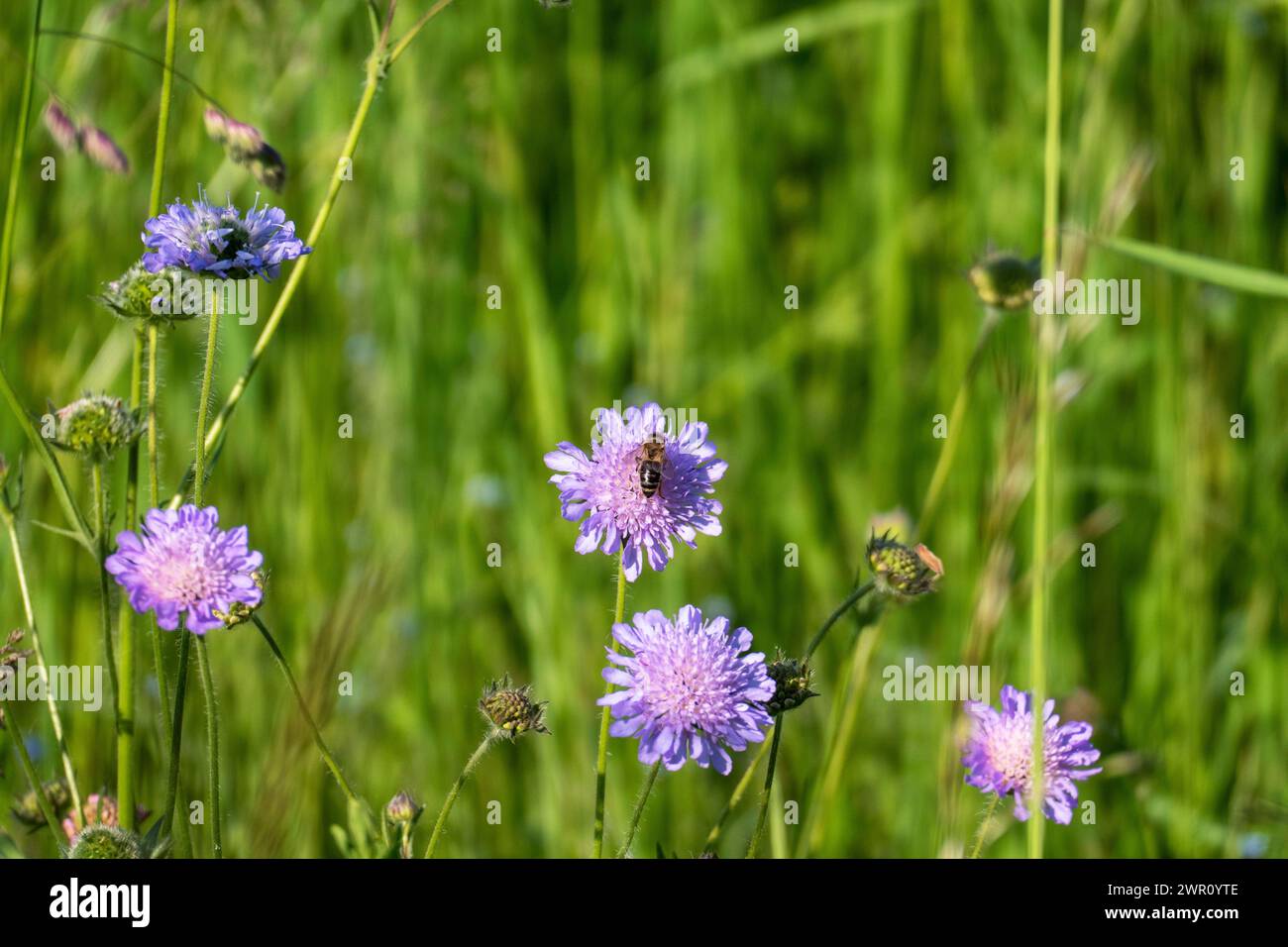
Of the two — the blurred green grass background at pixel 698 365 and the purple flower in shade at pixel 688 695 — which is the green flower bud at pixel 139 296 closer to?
the purple flower in shade at pixel 688 695

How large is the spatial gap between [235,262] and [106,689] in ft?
4.69

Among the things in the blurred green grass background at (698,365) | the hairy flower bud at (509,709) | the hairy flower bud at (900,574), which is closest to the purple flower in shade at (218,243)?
the hairy flower bud at (509,709)

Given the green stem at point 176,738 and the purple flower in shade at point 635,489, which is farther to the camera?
the purple flower in shade at point 635,489

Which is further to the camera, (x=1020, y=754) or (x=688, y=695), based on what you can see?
(x=1020, y=754)

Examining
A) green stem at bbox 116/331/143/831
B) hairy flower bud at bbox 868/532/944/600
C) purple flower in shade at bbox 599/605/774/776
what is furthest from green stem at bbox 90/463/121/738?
hairy flower bud at bbox 868/532/944/600

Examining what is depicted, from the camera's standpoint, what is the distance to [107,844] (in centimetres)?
90

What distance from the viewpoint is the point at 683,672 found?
101 centimetres

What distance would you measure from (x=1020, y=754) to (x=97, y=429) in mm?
833

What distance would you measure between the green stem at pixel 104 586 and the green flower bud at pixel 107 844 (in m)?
0.11

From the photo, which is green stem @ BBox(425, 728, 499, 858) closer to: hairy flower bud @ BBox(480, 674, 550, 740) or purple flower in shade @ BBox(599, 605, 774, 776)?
hairy flower bud @ BBox(480, 674, 550, 740)

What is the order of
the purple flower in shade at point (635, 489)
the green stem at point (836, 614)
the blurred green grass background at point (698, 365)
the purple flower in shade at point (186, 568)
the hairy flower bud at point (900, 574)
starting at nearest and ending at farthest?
the purple flower in shade at point (186, 568), the green stem at point (836, 614), the purple flower in shade at point (635, 489), the hairy flower bud at point (900, 574), the blurred green grass background at point (698, 365)

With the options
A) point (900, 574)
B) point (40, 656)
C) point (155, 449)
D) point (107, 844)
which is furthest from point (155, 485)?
point (900, 574)

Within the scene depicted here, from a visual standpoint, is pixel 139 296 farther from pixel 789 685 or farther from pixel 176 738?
pixel 789 685

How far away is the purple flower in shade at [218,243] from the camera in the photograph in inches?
39.1
